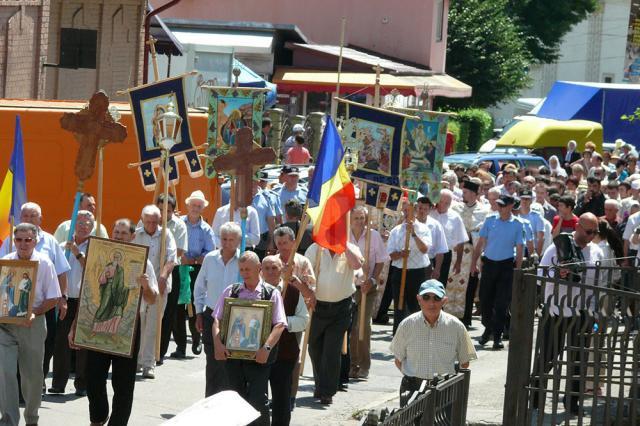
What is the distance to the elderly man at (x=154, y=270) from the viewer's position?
1409cm

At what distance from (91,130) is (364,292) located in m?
3.27

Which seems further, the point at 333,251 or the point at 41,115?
the point at 41,115

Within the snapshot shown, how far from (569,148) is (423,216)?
50.5 ft

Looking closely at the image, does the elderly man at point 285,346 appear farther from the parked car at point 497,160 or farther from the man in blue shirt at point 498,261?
the parked car at point 497,160

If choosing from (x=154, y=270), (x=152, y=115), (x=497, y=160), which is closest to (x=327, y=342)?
Answer: (x=154, y=270)

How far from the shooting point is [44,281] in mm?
11734

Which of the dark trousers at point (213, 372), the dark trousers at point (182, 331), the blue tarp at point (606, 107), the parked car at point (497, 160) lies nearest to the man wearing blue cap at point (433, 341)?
the dark trousers at point (213, 372)


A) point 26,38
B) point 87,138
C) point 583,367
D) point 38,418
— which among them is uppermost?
point 26,38

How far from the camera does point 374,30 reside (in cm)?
4541

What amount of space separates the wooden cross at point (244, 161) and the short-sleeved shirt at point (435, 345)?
2.84m

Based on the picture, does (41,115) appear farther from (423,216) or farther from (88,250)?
(88,250)

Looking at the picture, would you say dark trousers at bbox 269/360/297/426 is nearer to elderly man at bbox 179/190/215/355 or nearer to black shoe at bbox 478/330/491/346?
elderly man at bbox 179/190/215/355

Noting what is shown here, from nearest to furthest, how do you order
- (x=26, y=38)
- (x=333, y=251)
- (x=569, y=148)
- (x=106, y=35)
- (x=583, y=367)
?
(x=583, y=367) < (x=333, y=251) < (x=26, y=38) < (x=106, y=35) < (x=569, y=148)

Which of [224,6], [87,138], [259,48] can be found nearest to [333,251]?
[87,138]
